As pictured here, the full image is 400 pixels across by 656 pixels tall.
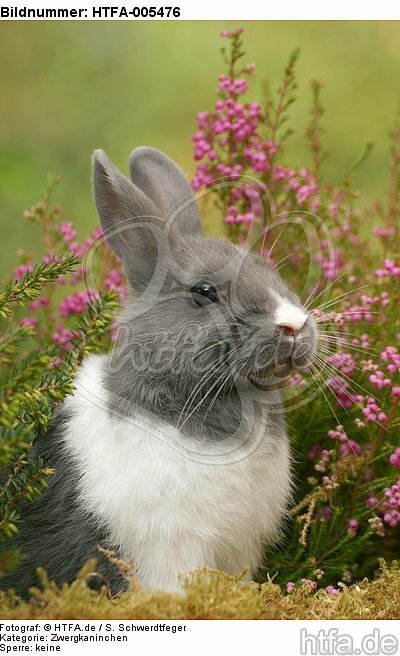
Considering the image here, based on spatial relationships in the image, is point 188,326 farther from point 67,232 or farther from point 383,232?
point 383,232

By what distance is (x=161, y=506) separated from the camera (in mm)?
2400

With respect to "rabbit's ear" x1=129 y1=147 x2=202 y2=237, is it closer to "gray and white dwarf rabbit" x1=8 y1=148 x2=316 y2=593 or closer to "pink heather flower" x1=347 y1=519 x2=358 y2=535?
"gray and white dwarf rabbit" x1=8 y1=148 x2=316 y2=593

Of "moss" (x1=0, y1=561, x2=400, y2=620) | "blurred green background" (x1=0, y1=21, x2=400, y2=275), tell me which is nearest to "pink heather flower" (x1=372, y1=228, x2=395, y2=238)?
"moss" (x1=0, y1=561, x2=400, y2=620)

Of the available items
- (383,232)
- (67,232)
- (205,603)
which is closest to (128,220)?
(67,232)

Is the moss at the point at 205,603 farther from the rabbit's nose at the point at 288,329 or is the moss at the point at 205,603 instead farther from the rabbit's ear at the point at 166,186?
the rabbit's ear at the point at 166,186

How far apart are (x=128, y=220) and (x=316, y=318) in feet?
2.23

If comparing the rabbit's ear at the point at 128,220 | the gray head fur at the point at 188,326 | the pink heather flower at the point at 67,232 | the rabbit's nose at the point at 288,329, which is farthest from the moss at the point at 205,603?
the pink heather flower at the point at 67,232

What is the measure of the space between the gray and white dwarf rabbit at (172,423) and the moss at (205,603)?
16 centimetres

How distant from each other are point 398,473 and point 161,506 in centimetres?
91

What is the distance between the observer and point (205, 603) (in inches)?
84.6

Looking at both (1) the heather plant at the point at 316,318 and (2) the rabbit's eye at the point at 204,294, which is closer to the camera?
(1) the heather plant at the point at 316,318

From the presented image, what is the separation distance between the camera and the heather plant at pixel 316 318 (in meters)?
2.36

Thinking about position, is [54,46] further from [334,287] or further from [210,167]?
[334,287]
